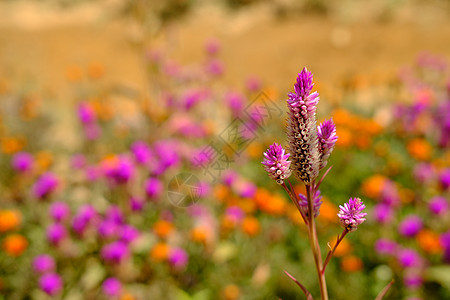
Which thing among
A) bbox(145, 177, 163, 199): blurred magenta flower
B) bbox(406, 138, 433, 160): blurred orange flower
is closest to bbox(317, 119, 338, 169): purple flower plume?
bbox(145, 177, 163, 199): blurred magenta flower

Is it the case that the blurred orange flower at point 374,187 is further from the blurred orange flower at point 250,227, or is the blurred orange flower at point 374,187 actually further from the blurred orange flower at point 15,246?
the blurred orange flower at point 15,246

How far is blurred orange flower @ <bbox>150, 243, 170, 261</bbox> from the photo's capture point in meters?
2.32

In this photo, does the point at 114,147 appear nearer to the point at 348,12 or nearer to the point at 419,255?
the point at 419,255

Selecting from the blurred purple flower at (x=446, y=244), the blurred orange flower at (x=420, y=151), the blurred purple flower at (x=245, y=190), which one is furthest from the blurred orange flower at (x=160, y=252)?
the blurred orange flower at (x=420, y=151)

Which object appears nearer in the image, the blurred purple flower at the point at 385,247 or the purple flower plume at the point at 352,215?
the purple flower plume at the point at 352,215

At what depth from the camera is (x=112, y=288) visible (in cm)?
217

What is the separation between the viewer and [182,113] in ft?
12.5

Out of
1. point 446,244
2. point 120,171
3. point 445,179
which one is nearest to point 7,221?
point 120,171

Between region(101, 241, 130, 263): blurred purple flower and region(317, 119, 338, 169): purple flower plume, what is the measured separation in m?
1.80

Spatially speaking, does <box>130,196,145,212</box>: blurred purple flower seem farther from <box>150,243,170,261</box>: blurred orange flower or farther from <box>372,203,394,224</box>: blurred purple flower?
<box>372,203,394,224</box>: blurred purple flower

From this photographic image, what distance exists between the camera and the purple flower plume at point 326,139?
647mm

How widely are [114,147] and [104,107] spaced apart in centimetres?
69

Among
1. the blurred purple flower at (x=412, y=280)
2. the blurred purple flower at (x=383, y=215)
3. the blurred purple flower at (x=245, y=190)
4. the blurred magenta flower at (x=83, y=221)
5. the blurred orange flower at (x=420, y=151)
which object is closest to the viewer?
the blurred purple flower at (x=412, y=280)

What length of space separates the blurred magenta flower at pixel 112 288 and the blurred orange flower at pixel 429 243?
1.67 metres
